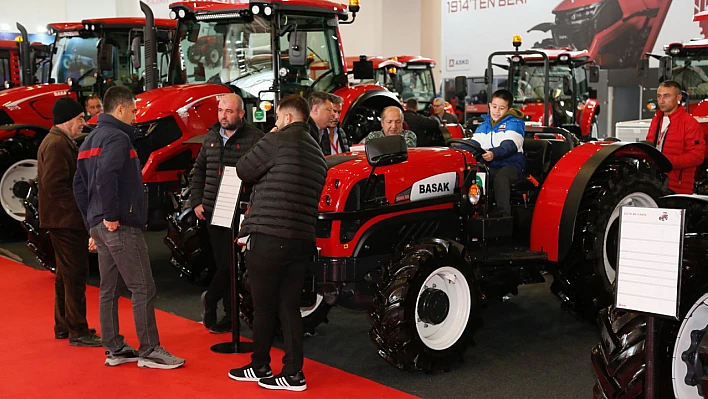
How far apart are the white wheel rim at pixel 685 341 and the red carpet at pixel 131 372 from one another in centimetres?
139

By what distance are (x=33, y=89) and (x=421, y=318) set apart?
21.4 feet

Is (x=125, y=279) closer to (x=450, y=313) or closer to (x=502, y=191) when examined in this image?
(x=450, y=313)

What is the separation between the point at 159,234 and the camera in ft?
31.0

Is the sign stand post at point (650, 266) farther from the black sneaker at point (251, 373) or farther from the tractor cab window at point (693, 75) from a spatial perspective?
the tractor cab window at point (693, 75)

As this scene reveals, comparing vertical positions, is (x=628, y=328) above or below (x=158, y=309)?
above

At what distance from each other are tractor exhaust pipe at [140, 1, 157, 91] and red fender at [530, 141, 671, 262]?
3.91m

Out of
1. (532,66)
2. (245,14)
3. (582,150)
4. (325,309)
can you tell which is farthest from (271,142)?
(532,66)

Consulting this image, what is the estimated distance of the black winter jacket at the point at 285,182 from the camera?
13.9 feet

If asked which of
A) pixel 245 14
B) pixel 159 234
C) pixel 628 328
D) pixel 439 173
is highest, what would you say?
pixel 245 14

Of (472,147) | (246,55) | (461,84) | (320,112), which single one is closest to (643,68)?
(461,84)

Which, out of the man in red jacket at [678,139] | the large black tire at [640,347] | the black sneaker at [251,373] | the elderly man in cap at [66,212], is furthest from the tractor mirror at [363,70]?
the large black tire at [640,347]

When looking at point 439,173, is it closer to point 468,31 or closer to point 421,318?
point 421,318

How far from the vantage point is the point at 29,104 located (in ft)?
30.3

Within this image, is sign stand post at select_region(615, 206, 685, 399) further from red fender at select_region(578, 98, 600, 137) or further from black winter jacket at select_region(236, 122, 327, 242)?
red fender at select_region(578, 98, 600, 137)
